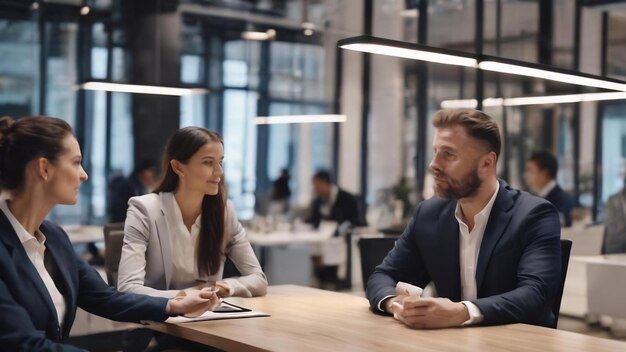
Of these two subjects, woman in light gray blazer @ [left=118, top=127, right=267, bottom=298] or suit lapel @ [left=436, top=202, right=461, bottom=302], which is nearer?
suit lapel @ [left=436, top=202, right=461, bottom=302]

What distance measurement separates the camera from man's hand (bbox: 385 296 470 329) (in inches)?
107

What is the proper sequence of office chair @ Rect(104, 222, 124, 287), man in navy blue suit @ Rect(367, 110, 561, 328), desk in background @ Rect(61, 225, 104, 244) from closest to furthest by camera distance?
man in navy blue suit @ Rect(367, 110, 561, 328) < office chair @ Rect(104, 222, 124, 287) < desk in background @ Rect(61, 225, 104, 244)

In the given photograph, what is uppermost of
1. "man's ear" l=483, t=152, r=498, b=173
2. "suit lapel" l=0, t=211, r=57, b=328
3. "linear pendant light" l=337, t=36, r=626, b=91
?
"linear pendant light" l=337, t=36, r=626, b=91

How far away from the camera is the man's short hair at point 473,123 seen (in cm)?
324

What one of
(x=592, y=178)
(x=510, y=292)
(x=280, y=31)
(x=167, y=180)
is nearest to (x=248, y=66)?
(x=280, y=31)

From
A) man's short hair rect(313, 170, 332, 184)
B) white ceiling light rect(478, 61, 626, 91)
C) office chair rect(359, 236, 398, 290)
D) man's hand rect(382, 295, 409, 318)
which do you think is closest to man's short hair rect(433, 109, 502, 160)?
man's hand rect(382, 295, 409, 318)

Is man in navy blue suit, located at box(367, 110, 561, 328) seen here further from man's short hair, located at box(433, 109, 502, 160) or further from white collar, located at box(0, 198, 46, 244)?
white collar, located at box(0, 198, 46, 244)

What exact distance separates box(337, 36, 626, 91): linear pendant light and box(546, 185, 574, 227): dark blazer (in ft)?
7.04

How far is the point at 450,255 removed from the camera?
10.5 ft

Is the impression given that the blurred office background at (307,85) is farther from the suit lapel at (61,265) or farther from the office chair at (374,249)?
the suit lapel at (61,265)

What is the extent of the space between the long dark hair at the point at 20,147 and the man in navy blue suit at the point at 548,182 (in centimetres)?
618

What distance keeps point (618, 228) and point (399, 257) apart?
15.0 ft

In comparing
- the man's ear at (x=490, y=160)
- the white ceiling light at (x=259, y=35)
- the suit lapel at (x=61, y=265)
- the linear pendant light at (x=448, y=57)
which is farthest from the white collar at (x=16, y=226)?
the white ceiling light at (x=259, y=35)

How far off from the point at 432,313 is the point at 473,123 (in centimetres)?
84
